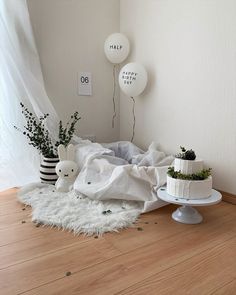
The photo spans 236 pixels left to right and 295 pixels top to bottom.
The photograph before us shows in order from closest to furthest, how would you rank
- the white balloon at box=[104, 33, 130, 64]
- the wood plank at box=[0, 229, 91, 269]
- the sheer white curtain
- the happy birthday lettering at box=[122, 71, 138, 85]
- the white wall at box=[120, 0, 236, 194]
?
the wood plank at box=[0, 229, 91, 269] → the white wall at box=[120, 0, 236, 194] → the sheer white curtain → the happy birthday lettering at box=[122, 71, 138, 85] → the white balloon at box=[104, 33, 130, 64]

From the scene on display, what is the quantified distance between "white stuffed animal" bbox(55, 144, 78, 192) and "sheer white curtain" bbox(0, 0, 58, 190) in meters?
0.26

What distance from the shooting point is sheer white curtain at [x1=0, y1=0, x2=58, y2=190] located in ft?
5.45

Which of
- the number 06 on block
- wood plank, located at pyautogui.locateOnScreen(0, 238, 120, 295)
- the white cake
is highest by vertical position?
the number 06 on block

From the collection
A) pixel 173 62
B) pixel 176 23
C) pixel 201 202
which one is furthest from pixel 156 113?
pixel 201 202

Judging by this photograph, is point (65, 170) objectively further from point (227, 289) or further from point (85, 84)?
point (227, 289)

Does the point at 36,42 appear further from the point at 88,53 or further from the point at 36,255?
the point at 36,255

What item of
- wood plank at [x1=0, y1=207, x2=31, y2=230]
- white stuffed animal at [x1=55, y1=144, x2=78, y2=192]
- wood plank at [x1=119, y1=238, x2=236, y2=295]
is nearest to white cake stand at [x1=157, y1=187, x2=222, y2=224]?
wood plank at [x1=119, y1=238, x2=236, y2=295]

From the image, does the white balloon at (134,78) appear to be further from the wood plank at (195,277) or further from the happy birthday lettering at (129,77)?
the wood plank at (195,277)

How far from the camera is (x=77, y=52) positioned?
6.82 feet

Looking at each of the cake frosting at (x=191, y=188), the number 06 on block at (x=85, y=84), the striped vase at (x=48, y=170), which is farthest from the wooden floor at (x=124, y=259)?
the number 06 on block at (x=85, y=84)

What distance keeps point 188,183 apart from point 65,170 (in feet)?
2.32

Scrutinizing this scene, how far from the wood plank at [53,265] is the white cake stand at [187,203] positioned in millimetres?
356

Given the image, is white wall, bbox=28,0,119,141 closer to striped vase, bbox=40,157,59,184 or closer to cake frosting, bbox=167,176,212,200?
striped vase, bbox=40,157,59,184

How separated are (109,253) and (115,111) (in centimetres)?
151
